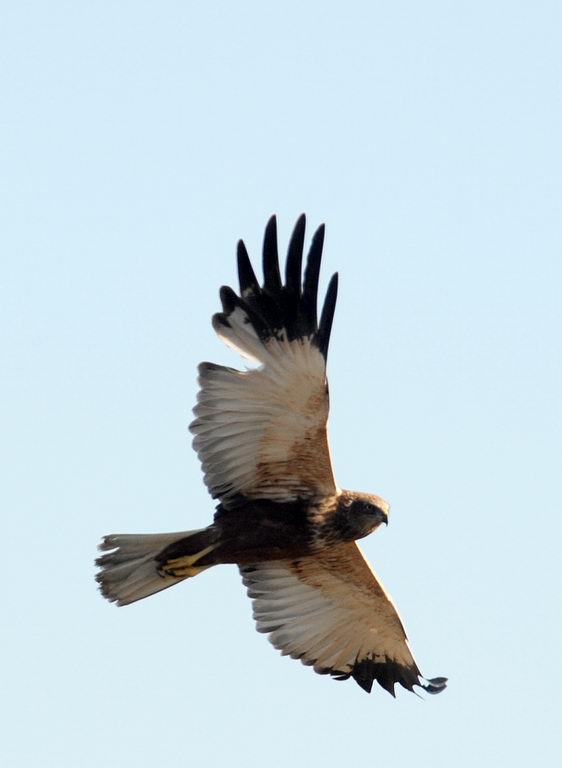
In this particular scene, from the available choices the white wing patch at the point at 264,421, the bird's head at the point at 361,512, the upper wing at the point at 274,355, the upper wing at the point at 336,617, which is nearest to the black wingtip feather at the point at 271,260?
the upper wing at the point at 274,355

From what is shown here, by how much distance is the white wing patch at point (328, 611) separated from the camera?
46.8 feet

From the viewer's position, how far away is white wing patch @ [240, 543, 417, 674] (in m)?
14.2

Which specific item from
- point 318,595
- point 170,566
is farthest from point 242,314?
point 318,595

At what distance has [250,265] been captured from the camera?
12594 mm

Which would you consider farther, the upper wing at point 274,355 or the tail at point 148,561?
→ the tail at point 148,561

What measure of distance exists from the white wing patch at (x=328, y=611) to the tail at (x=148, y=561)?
1276 millimetres

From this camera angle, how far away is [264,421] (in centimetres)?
1284

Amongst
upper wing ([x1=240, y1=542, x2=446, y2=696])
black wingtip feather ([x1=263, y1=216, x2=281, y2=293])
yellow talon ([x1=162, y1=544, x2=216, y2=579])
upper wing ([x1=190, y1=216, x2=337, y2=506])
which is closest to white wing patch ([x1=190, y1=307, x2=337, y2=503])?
upper wing ([x1=190, y1=216, x2=337, y2=506])

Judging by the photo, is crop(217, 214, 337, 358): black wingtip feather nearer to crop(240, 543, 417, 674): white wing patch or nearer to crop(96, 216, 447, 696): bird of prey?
crop(96, 216, 447, 696): bird of prey

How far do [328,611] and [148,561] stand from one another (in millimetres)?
2010

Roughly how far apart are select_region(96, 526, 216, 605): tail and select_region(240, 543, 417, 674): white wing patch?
1.28 metres

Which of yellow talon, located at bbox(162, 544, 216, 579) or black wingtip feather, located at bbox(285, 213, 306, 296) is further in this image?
yellow talon, located at bbox(162, 544, 216, 579)

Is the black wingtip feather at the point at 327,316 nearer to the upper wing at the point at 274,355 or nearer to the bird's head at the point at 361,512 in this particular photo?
the upper wing at the point at 274,355

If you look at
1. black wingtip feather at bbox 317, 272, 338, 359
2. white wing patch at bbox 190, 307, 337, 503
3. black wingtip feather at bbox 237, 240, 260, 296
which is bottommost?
white wing patch at bbox 190, 307, 337, 503
